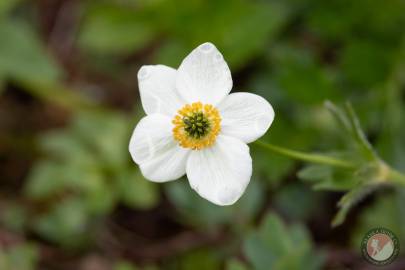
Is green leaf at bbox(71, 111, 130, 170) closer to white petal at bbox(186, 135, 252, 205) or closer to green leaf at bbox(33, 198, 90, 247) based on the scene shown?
green leaf at bbox(33, 198, 90, 247)

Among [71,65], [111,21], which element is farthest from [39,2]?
[111,21]

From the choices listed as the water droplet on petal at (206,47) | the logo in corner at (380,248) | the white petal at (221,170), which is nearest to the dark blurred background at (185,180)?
the logo in corner at (380,248)

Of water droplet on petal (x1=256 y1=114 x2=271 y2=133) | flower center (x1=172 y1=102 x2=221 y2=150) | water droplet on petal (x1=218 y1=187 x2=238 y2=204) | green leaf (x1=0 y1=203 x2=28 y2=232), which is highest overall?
green leaf (x1=0 y1=203 x2=28 y2=232)

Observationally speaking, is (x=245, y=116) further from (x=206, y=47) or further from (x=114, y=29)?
(x=114, y=29)

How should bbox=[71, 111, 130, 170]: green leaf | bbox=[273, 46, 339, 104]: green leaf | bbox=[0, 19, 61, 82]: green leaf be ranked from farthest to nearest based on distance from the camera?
bbox=[0, 19, 61, 82]: green leaf, bbox=[71, 111, 130, 170]: green leaf, bbox=[273, 46, 339, 104]: green leaf

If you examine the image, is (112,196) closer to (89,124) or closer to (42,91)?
(89,124)

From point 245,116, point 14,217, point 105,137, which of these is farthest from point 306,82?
point 14,217

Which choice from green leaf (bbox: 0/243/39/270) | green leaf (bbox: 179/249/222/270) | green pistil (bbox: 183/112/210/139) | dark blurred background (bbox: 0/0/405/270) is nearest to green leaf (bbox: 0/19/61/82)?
dark blurred background (bbox: 0/0/405/270)
